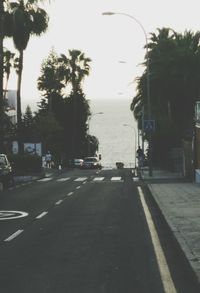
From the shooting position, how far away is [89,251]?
11539 millimetres

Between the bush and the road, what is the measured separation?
24.3 metres

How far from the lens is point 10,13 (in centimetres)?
4444

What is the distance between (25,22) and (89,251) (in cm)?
3603

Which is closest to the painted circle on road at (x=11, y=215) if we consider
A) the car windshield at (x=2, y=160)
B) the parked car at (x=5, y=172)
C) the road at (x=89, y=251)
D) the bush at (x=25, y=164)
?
the road at (x=89, y=251)

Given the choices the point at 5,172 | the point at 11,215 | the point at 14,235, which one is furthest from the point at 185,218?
the point at 5,172

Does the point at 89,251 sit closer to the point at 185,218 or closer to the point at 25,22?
the point at 185,218

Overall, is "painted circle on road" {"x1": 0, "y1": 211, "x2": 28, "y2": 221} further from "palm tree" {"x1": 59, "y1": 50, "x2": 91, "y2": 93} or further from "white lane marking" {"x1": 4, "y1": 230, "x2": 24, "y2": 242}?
"palm tree" {"x1": 59, "y1": 50, "x2": 91, "y2": 93}

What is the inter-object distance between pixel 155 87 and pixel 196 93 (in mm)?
4283

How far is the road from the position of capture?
28.2ft

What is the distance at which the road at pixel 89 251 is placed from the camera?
8.59m

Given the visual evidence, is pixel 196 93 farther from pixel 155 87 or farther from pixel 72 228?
pixel 72 228

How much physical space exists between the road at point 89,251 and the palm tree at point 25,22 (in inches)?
980

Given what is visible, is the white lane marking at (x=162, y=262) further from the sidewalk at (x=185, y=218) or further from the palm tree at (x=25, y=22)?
the palm tree at (x=25, y=22)

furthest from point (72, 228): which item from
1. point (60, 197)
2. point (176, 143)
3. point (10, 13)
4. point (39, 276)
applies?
point (176, 143)
